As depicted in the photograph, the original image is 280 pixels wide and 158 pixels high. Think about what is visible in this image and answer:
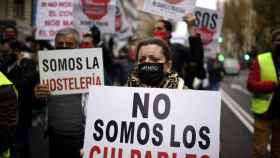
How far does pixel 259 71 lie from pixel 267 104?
40 centimetres

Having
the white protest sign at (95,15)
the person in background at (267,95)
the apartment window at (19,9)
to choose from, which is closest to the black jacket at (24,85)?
the person in background at (267,95)

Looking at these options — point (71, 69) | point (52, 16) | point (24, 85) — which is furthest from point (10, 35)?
point (52, 16)

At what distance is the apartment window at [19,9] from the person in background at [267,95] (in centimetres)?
2318

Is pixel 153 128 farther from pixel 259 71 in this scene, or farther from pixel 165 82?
pixel 259 71

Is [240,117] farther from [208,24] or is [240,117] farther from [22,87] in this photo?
[22,87]

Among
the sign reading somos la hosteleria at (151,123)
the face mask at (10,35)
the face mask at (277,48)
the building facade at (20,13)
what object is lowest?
the sign reading somos la hosteleria at (151,123)

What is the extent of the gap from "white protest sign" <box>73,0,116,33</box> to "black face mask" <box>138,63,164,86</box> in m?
7.42

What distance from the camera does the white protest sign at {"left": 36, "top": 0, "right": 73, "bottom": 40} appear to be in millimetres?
10414

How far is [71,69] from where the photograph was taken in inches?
231

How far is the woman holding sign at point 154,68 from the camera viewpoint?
14.1 feet

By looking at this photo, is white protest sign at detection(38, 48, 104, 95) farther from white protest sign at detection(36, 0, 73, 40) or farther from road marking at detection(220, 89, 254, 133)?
road marking at detection(220, 89, 254, 133)

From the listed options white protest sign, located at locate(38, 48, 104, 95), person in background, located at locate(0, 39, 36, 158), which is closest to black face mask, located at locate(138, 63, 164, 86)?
white protest sign, located at locate(38, 48, 104, 95)

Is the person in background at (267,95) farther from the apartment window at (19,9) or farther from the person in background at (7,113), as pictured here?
the apartment window at (19,9)

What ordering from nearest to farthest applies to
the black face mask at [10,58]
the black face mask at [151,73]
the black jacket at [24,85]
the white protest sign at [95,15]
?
the black face mask at [151,73], the black jacket at [24,85], the black face mask at [10,58], the white protest sign at [95,15]
